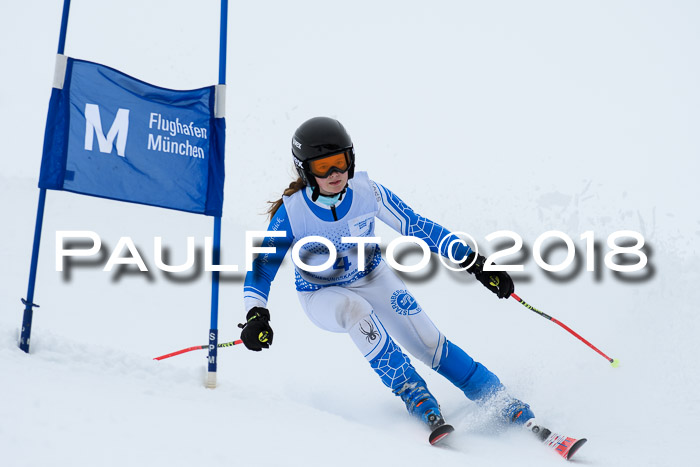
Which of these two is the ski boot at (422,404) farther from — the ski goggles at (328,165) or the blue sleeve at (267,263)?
the ski goggles at (328,165)

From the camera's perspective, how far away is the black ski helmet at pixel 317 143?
13.2 feet

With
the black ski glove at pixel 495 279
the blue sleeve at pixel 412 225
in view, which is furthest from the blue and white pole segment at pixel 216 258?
the black ski glove at pixel 495 279

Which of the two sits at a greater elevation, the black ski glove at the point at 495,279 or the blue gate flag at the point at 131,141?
the blue gate flag at the point at 131,141

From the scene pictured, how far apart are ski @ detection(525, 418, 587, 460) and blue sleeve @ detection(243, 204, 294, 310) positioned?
189 cm

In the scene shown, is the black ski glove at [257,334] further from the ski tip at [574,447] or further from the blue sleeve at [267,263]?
the ski tip at [574,447]

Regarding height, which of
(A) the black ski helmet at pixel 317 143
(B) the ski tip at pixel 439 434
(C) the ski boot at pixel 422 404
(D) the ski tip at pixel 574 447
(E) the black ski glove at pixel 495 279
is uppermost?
(A) the black ski helmet at pixel 317 143

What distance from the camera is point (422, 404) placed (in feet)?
13.3

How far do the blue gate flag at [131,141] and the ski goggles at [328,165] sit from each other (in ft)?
2.57

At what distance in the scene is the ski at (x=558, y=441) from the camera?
3740mm

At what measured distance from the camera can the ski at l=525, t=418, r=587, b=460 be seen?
12.3 feet

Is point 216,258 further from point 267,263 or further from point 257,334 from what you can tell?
point 257,334

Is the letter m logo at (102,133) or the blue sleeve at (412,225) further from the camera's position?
the blue sleeve at (412,225)

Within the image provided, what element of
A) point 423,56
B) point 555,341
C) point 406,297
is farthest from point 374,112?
point 406,297

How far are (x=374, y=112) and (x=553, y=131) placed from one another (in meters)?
4.53
